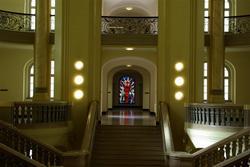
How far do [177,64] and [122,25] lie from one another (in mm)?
5642

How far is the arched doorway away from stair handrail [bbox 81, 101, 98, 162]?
1962cm

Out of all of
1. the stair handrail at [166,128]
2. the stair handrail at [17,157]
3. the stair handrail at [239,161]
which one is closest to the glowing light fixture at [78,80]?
the stair handrail at [166,128]

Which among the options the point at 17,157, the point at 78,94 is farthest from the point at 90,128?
the point at 17,157

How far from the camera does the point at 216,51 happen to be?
1602cm

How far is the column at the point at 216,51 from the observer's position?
51.3ft

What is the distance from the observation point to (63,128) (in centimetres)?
1425

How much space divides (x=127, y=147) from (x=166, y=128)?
1430mm

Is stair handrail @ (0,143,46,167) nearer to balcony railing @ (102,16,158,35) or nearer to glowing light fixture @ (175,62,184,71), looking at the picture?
glowing light fixture @ (175,62,184,71)

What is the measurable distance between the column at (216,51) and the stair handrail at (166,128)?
1.66m

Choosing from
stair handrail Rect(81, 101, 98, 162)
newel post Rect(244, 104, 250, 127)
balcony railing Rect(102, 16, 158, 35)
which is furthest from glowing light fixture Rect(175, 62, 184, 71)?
balcony railing Rect(102, 16, 158, 35)

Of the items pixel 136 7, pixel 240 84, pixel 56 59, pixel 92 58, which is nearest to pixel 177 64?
pixel 92 58

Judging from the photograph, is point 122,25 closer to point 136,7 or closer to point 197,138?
point 136,7

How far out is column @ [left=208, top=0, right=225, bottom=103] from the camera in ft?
51.3

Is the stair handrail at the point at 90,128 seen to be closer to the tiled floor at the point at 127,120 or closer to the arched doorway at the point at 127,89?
the tiled floor at the point at 127,120
